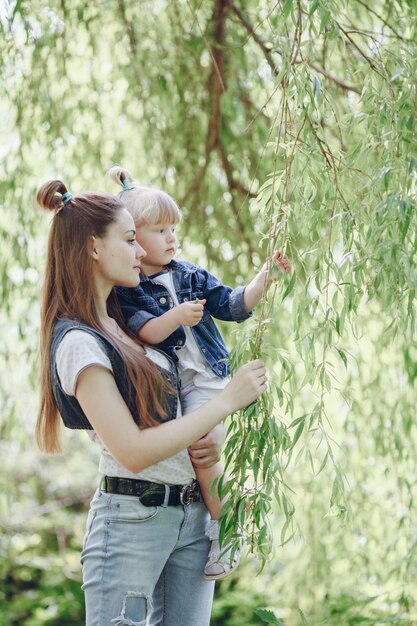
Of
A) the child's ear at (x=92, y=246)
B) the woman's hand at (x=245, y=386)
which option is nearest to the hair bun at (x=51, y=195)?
the child's ear at (x=92, y=246)

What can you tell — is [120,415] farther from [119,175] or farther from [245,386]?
[119,175]

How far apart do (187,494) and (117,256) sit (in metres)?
0.44

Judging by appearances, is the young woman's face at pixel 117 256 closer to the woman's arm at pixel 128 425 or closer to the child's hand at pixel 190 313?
the child's hand at pixel 190 313

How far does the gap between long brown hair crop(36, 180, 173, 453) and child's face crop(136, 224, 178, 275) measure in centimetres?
13

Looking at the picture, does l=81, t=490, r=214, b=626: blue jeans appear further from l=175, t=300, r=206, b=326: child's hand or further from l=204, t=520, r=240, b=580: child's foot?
l=175, t=300, r=206, b=326: child's hand

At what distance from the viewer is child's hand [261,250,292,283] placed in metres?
1.71

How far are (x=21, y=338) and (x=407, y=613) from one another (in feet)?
5.18

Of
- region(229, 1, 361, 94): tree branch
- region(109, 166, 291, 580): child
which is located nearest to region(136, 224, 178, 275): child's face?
region(109, 166, 291, 580): child

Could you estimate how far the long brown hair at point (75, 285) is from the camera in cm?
165

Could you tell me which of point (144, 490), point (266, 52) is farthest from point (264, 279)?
point (266, 52)

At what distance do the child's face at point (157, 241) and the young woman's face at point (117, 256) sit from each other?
146 millimetres

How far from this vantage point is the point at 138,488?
5.41ft

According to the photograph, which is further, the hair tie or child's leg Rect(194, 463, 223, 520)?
the hair tie

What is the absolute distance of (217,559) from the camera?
5.73 feet
